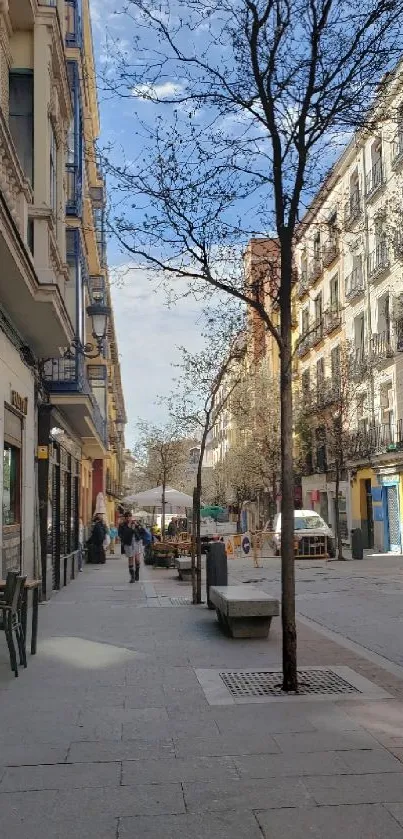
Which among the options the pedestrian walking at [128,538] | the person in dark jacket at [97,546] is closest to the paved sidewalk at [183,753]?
the pedestrian walking at [128,538]

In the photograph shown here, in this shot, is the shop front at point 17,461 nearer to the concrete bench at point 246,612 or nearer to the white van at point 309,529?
the concrete bench at point 246,612

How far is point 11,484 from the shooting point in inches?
498

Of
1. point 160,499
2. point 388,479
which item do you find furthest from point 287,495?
point 388,479

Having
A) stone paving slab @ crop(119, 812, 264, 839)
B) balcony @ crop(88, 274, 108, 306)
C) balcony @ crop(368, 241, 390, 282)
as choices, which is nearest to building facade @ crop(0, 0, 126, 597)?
stone paving slab @ crop(119, 812, 264, 839)

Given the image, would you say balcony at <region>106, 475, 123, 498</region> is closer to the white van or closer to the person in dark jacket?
the person in dark jacket

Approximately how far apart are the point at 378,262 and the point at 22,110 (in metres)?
23.9

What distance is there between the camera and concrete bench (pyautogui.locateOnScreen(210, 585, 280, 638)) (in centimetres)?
935

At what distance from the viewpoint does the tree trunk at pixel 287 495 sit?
682 cm

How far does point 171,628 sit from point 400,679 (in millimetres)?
3940

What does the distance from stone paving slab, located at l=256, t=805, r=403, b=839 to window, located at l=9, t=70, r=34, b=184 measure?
10.4 m

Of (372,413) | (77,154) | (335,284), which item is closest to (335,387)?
(372,413)

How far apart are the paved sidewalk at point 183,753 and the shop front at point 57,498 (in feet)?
19.8

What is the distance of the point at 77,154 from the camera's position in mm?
17234

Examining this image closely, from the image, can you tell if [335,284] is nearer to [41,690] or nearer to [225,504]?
[225,504]
